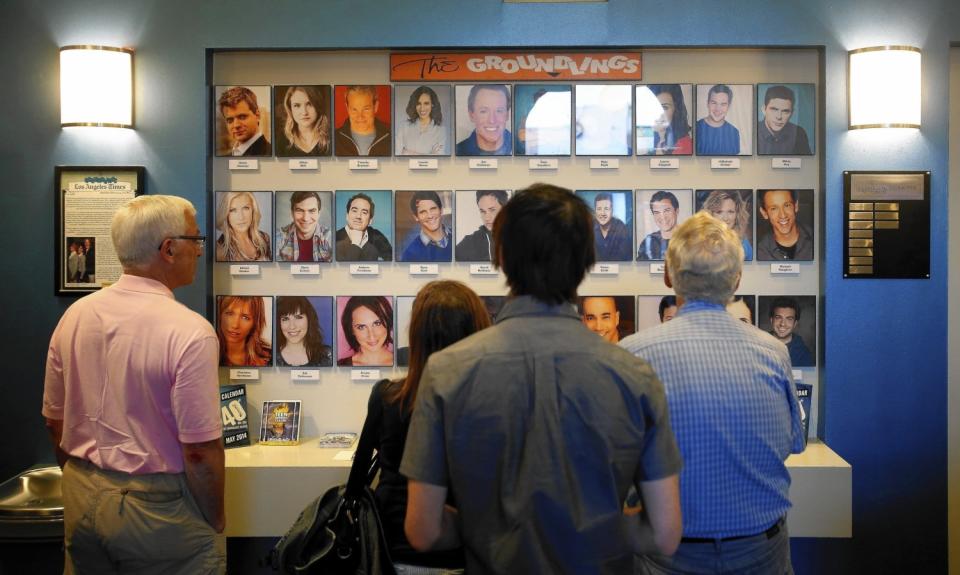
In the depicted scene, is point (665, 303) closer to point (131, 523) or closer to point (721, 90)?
point (721, 90)

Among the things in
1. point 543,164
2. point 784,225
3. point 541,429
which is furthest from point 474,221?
point 541,429

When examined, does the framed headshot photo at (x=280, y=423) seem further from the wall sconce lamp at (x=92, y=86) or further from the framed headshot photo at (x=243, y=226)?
the wall sconce lamp at (x=92, y=86)

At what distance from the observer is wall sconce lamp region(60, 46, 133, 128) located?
147 inches

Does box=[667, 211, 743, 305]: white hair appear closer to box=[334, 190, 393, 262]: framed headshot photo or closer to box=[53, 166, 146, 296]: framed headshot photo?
box=[334, 190, 393, 262]: framed headshot photo

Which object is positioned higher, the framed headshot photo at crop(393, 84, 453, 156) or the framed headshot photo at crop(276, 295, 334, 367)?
the framed headshot photo at crop(393, 84, 453, 156)

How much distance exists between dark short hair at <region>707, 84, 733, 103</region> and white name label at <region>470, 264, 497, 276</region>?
4.14 ft

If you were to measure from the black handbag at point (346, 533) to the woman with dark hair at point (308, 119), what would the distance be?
6.41 feet

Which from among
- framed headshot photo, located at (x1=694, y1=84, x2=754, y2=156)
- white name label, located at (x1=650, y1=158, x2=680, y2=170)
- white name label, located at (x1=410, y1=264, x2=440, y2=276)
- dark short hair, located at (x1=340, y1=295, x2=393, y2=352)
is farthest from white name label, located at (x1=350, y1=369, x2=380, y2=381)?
framed headshot photo, located at (x1=694, y1=84, x2=754, y2=156)

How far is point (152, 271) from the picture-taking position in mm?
2512

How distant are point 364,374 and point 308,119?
3.95 ft

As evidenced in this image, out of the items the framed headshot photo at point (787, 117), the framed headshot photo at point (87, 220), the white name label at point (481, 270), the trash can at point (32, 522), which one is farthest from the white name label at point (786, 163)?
the trash can at point (32, 522)

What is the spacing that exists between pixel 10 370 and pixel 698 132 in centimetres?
332

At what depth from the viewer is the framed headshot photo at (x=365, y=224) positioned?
3.97 metres

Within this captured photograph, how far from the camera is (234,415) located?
390 cm
